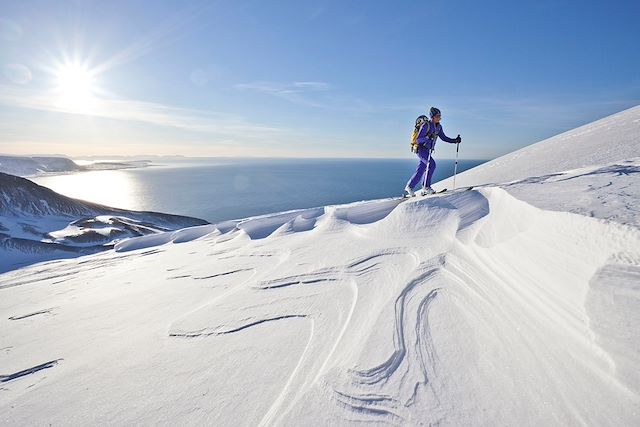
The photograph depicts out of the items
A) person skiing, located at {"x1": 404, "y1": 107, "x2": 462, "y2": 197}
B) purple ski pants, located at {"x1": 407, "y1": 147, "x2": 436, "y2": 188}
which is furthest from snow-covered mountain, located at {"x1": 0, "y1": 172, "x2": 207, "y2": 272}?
person skiing, located at {"x1": 404, "y1": 107, "x2": 462, "y2": 197}

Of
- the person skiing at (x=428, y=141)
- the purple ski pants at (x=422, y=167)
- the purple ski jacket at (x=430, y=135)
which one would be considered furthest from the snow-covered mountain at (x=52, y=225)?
the purple ski jacket at (x=430, y=135)

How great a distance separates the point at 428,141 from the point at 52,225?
76.9 meters

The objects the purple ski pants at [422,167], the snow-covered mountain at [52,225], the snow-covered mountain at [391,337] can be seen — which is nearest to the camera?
the snow-covered mountain at [391,337]

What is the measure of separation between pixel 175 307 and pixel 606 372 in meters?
4.78

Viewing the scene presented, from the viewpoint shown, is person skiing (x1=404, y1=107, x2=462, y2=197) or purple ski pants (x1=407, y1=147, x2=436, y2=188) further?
purple ski pants (x1=407, y1=147, x2=436, y2=188)

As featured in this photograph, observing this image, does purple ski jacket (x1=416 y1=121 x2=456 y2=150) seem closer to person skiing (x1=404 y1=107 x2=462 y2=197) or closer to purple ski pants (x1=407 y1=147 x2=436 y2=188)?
person skiing (x1=404 y1=107 x2=462 y2=197)

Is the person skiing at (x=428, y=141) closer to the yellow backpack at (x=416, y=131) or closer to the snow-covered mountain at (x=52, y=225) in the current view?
the yellow backpack at (x=416, y=131)

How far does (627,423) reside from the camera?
1.60 metres

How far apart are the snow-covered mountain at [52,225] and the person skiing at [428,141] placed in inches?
2034

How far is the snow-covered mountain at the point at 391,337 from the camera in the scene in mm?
1982

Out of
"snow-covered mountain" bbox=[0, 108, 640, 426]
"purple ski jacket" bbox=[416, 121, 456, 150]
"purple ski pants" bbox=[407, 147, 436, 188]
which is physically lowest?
"snow-covered mountain" bbox=[0, 108, 640, 426]

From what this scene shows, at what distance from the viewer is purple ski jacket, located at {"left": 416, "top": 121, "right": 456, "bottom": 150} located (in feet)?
28.7


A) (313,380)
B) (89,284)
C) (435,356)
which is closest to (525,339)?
(435,356)

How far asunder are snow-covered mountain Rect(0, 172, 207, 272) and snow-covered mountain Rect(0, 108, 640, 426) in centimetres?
5021
